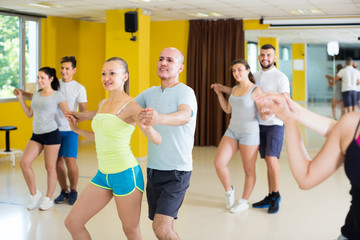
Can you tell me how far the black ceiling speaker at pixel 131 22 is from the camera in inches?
296

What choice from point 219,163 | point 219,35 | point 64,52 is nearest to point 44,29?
point 64,52

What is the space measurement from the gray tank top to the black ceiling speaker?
10.8 feet

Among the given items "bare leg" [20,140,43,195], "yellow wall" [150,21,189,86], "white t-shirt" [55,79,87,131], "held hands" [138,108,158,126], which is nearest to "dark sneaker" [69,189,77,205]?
"bare leg" [20,140,43,195]

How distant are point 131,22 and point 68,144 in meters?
2.97

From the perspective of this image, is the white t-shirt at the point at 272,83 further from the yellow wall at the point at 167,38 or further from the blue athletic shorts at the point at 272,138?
the yellow wall at the point at 167,38

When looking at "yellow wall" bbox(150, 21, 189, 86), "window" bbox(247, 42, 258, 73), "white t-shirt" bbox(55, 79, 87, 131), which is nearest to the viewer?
"white t-shirt" bbox(55, 79, 87, 131)

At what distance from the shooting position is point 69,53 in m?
9.34

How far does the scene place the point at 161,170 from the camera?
3061 millimetres

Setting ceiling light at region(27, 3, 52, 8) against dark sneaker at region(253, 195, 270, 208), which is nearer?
dark sneaker at region(253, 195, 270, 208)

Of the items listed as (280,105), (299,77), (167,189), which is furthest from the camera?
(299,77)

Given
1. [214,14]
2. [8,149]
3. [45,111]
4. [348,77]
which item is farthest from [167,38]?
[45,111]

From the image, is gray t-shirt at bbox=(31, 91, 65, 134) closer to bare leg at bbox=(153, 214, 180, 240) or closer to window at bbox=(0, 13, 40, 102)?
bare leg at bbox=(153, 214, 180, 240)

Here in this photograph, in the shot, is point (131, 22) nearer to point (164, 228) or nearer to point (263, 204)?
point (263, 204)

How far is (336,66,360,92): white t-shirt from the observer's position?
341 inches
